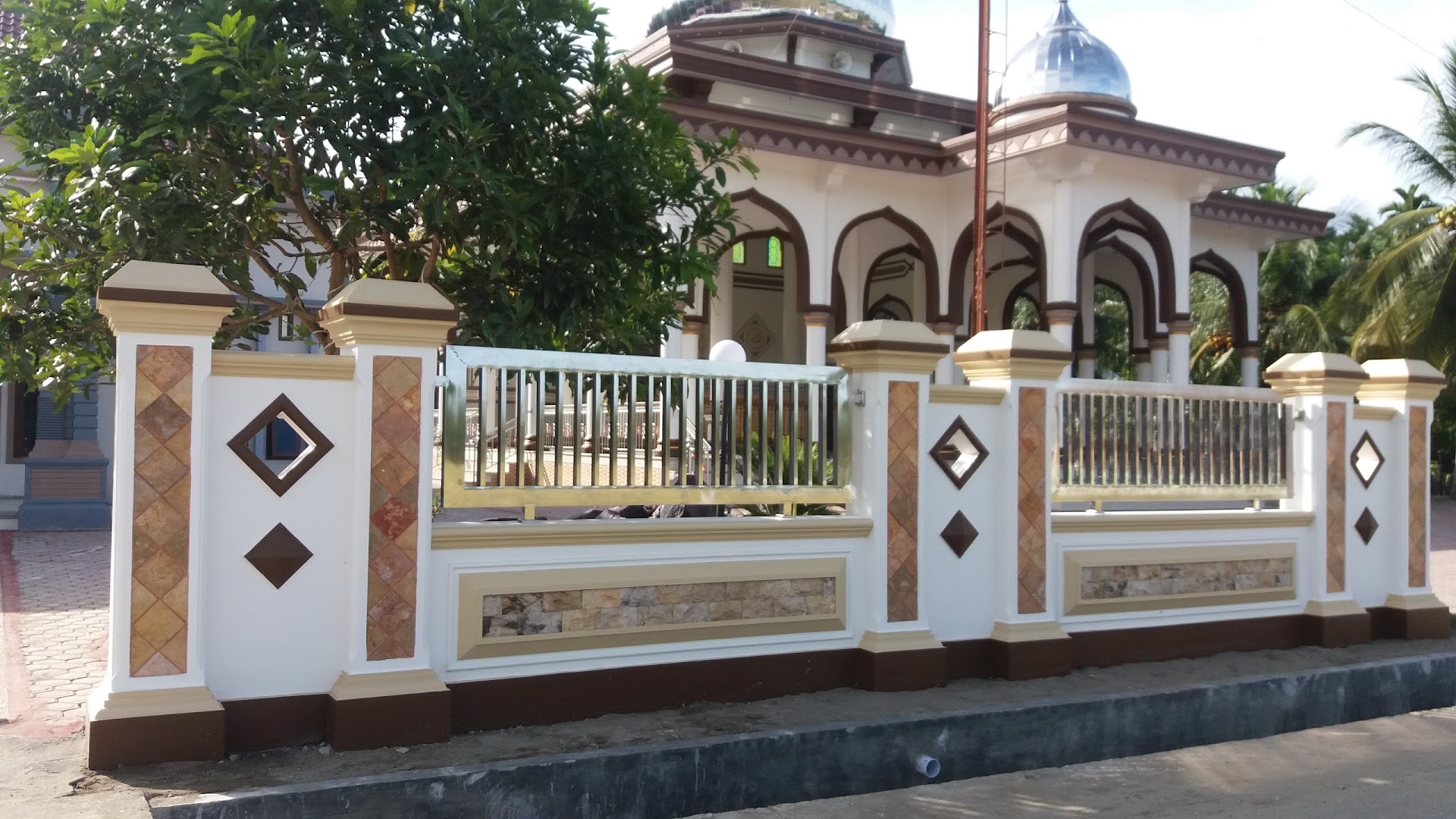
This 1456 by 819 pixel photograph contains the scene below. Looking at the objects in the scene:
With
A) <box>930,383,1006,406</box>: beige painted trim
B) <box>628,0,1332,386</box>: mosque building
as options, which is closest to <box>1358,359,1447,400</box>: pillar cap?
<box>930,383,1006,406</box>: beige painted trim

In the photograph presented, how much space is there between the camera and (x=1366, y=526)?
7.97 metres

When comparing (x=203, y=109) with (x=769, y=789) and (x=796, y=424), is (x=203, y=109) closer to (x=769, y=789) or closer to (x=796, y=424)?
(x=796, y=424)

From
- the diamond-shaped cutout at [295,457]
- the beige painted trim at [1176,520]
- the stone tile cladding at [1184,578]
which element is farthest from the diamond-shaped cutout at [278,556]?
the stone tile cladding at [1184,578]

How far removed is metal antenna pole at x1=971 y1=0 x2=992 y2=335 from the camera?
42.9 ft

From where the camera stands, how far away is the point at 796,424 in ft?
19.5

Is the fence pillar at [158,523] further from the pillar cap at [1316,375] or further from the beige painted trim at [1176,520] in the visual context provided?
the pillar cap at [1316,375]

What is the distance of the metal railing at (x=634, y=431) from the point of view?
16.6 feet

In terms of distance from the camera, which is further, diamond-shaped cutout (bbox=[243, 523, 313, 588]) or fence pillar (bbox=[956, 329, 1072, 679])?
fence pillar (bbox=[956, 329, 1072, 679])

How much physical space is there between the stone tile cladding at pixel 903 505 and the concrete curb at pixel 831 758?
0.69 m

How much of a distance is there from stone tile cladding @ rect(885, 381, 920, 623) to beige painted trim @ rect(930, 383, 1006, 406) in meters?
0.16

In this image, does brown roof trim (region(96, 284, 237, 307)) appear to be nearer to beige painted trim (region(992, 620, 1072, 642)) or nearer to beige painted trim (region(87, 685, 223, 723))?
beige painted trim (region(87, 685, 223, 723))

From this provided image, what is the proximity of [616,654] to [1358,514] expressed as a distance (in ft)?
17.7

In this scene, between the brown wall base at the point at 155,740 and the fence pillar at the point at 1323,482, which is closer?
the brown wall base at the point at 155,740

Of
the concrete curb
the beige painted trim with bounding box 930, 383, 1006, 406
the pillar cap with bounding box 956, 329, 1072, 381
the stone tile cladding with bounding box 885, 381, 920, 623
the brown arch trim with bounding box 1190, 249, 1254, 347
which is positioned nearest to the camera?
the concrete curb
